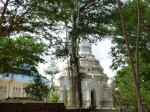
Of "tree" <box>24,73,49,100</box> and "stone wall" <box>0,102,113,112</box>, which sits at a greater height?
"tree" <box>24,73,49,100</box>

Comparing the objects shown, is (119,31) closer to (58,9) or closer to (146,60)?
(146,60)

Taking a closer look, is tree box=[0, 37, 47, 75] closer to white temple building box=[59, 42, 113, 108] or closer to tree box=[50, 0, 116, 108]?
tree box=[50, 0, 116, 108]

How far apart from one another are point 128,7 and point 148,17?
1.85m

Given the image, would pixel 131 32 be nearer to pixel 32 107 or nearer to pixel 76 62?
pixel 76 62

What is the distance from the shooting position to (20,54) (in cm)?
1009

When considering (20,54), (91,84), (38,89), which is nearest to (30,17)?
(20,54)

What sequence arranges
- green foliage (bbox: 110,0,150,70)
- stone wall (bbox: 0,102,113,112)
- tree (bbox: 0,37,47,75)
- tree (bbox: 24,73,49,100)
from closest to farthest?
stone wall (bbox: 0,102,113,112), tree (bbox: 0,37,47,75), green foliage (bbox: 110,0,150,70), tree (bbox: 24,73,49,100)

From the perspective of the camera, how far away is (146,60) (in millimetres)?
12672

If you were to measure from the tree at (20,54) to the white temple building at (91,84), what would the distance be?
8135mm

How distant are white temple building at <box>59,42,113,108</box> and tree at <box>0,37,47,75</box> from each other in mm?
8135

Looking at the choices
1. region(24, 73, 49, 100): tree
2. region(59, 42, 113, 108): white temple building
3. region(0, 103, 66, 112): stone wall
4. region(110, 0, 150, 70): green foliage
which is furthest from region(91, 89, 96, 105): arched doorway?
region(0, 103, 66, 112): stone wall

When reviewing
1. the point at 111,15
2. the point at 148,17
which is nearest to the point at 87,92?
the point at 111,15

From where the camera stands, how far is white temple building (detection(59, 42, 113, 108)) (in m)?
20.2

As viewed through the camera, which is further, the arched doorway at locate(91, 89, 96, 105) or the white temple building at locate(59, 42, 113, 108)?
the arched doorway at locate(91, 89, 96, 105)
